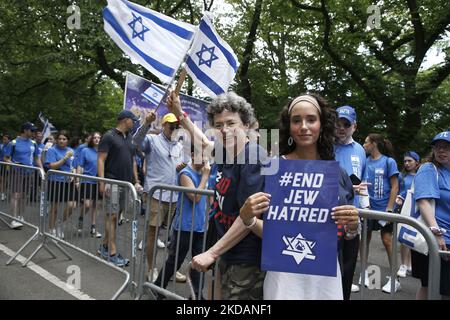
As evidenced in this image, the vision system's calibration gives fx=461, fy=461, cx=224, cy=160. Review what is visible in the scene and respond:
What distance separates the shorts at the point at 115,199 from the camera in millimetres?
4656

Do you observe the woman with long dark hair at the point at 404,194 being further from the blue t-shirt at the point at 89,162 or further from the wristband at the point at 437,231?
the blue t-shirt at the point at 89,162

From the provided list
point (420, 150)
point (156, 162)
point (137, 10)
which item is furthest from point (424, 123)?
point (137, 10)

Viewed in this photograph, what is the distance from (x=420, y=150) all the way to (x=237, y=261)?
A: 11.5m

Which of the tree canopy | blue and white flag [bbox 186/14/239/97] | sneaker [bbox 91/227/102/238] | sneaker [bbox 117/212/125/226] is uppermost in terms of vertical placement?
the tree canopy

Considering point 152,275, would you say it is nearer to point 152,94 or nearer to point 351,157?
point 351,157

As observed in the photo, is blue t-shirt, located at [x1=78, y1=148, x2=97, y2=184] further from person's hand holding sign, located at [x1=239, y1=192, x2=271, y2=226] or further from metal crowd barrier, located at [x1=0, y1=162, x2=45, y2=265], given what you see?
person's hand holding sign, located at [x1=239, y1=192, x2=271, y2=226]

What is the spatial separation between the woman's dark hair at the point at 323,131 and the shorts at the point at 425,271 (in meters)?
1.55

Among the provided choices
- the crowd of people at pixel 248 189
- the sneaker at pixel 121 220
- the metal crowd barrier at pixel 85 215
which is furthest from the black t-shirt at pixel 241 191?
the sneaker at pixel 121 220

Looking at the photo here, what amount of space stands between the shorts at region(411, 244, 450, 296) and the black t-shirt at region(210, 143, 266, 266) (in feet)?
5.49

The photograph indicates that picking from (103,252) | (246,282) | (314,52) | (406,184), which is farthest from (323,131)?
(314,52)

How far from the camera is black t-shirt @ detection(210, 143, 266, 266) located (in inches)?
90.0

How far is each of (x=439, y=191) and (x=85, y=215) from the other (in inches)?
157

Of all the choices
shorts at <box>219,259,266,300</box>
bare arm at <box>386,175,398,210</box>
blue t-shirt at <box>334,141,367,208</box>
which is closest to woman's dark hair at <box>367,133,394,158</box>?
bare arm at <box>386,175,398,210</box>
